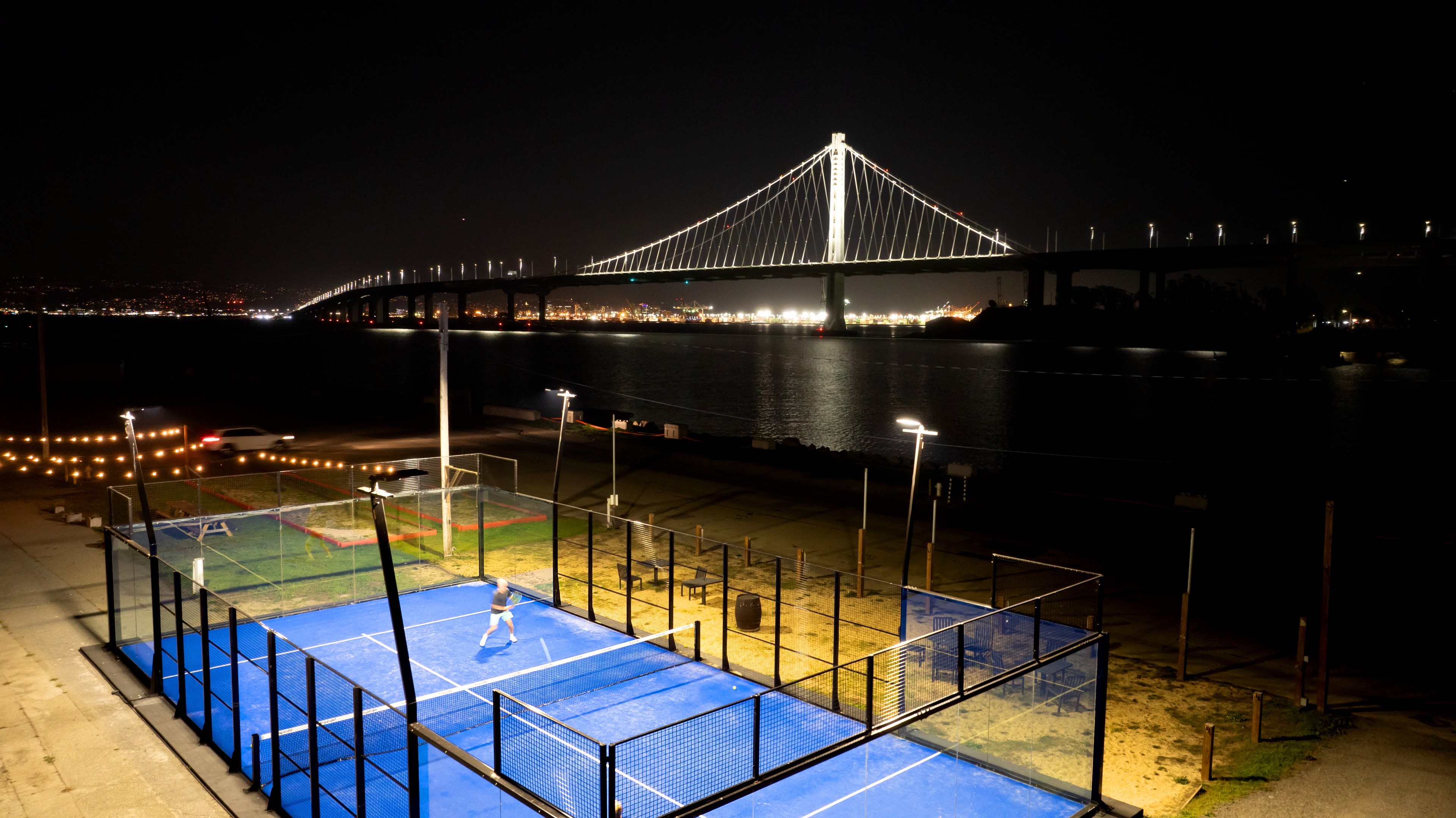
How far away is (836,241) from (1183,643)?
10643cm

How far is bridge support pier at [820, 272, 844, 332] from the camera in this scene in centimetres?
11294

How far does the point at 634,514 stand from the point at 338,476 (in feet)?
24.2

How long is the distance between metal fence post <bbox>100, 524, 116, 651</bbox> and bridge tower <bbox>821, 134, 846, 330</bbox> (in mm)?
97112

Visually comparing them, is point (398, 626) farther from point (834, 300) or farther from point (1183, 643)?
point (834, 300)

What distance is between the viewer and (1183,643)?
14.1 meters

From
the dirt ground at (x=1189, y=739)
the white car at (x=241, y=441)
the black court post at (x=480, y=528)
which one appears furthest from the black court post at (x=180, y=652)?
the white car at (x=241, y=441)

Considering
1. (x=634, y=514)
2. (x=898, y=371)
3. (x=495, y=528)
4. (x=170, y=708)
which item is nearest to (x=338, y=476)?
(x=495, y=528)

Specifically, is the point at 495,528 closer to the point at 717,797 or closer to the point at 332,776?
the point at 332,776

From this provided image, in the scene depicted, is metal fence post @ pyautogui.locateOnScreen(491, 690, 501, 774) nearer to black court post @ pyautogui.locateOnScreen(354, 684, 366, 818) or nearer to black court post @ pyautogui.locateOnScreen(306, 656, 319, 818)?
black court post @ pyautogui.locateOnScreen(354, 684, 366, 818)

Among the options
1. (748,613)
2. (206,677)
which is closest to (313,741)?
(206,677)

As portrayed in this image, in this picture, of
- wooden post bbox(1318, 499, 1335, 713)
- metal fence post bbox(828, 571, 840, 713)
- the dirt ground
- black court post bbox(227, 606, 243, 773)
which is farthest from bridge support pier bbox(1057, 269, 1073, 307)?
black court post bbox(227, 606, 243, 773)

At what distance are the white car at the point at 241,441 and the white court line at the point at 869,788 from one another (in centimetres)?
3026

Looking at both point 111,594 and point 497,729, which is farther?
point 111,594

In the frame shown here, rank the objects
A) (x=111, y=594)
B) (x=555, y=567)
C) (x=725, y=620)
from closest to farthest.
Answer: (x=725, y=620), (x=111, y=594), (x=555, y=567)
